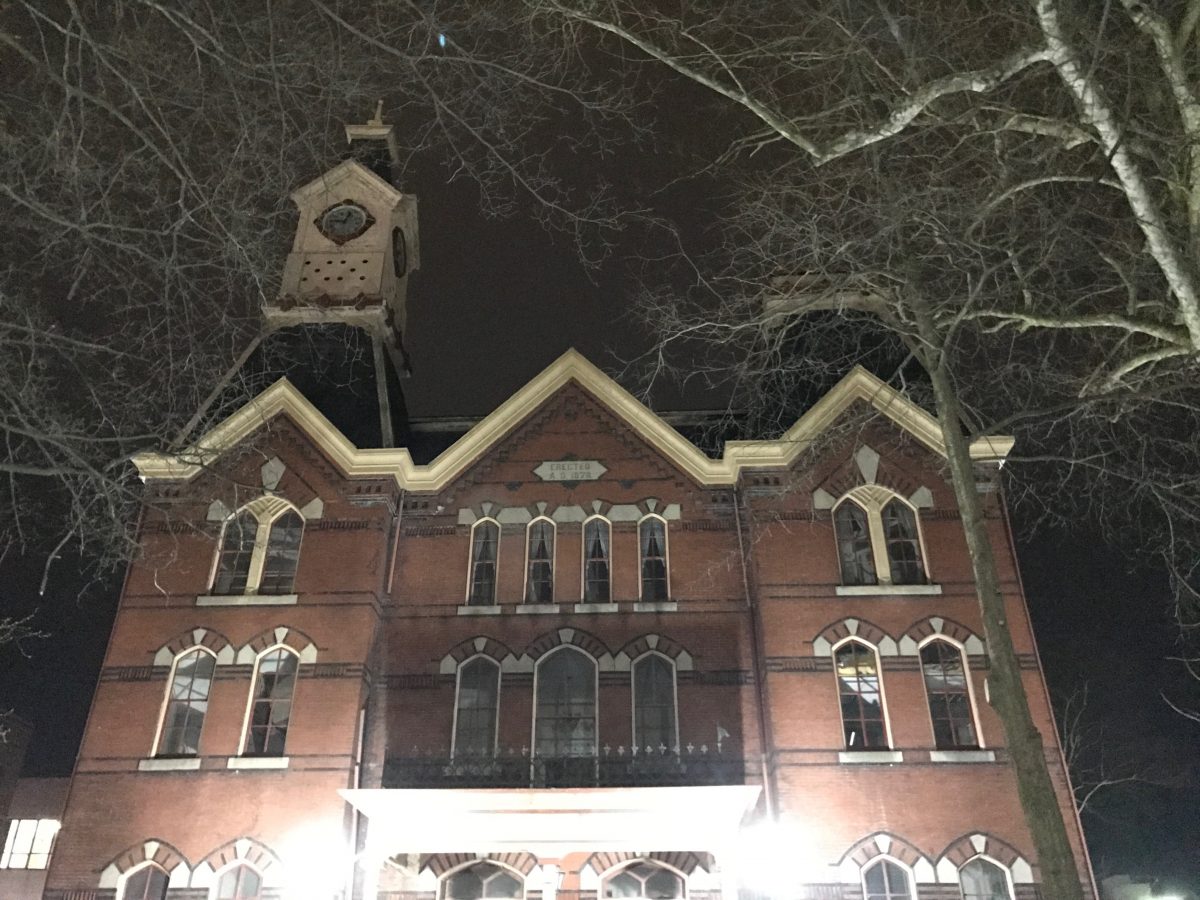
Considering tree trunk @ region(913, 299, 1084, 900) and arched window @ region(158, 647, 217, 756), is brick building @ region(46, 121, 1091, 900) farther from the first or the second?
tree trunk @ region(913, 299, 1084, 900)

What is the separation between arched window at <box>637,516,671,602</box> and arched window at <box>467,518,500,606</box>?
295 cm

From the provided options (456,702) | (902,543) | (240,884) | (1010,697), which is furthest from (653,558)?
(1010,697)

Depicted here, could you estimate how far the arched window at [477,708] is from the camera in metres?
17.8

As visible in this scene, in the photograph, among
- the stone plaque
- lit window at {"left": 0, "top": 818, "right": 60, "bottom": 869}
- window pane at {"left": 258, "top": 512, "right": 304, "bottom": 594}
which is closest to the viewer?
window pane at {"left": 258, "top": 512, "right": 304, "bottom": 594}

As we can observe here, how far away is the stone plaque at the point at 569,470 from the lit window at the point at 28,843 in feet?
113

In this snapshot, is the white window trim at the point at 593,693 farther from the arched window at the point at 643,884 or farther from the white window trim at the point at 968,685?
the white window trim at the point at 968,685

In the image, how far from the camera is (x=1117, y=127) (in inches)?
357

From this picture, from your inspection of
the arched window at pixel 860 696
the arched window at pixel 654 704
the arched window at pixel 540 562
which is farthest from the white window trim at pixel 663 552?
the arched window at pixel 860 696

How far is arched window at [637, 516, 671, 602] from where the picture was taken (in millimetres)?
19172

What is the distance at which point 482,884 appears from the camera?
1658cm

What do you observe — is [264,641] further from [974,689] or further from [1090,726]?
[1090,726]

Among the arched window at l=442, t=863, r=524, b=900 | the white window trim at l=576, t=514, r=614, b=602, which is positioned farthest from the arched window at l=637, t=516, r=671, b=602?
the arched window at l=442, t=863, r=524, b=900

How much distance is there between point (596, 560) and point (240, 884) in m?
8.42

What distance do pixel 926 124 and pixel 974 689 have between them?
35.6 ft
